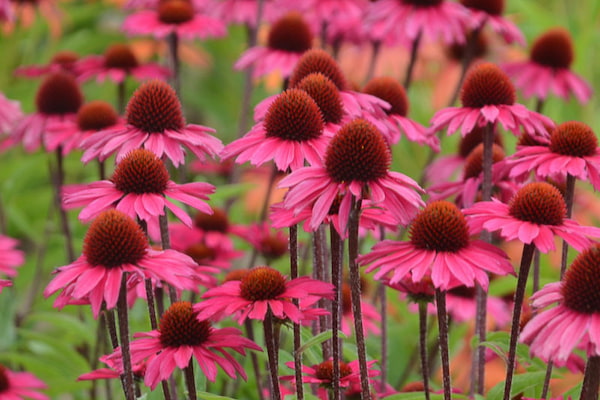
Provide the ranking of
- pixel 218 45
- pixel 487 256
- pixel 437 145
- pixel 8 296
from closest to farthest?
pixel 487 256, pixel 437 145, pixel 8 296, pixel 218 45

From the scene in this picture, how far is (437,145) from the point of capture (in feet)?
6.00

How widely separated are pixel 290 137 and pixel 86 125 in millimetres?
853

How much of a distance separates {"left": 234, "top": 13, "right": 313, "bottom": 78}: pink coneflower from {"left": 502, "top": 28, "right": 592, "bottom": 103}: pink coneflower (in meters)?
0.55

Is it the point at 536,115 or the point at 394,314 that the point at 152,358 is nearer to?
the point at 536,115

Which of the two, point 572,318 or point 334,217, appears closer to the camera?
point 572,318

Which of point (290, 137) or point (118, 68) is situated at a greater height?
point (290, 137)

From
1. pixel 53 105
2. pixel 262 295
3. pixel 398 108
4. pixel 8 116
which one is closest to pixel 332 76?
pixel 398 108

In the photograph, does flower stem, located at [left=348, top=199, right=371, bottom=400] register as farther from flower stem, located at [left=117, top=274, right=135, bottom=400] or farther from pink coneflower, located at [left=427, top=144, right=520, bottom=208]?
pink coneflower, located at [left=427, top=144, right=520, bottom=208]

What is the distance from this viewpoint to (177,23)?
2.56 metres

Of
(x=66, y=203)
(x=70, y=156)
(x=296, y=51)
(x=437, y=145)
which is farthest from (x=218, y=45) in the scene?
(x=66, y=203)

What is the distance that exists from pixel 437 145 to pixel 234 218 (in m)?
1.16

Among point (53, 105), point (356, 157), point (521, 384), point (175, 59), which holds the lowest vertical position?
point (521, 384)

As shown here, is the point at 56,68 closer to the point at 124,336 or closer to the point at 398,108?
the point at 398,108

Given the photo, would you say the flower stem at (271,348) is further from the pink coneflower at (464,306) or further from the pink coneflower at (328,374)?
the pink coneflower at (464,306)
